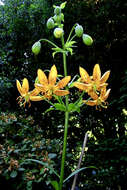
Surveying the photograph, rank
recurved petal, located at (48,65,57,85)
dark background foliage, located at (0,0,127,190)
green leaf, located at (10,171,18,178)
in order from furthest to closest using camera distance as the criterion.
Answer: dark background foliage, located at (0,0,127,190), green leaf, located at (10,171,18,178), recurved petal, located at (48,65,57,85)

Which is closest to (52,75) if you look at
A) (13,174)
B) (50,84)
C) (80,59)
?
(50,84)

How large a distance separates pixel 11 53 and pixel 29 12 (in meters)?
0.74

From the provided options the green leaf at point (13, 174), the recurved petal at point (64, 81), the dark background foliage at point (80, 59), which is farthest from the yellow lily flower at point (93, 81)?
the dark background foliage at point (80, 59)

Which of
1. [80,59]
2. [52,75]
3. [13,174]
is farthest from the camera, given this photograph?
[80,59]

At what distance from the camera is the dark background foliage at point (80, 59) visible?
2730 millimetres

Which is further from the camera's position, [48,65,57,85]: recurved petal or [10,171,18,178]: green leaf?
[10,171,18,178]: green leaf

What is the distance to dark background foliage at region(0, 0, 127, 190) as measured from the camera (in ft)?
8.96

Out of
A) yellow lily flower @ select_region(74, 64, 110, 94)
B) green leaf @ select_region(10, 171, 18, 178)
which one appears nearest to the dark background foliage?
green leaf @ select_region(10, 171, 18, 178)

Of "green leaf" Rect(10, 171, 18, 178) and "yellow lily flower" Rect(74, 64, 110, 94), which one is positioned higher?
"yellow lily flower" Rect(74, 64, 110, 94)

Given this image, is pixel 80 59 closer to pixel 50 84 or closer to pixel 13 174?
pixel 13 174

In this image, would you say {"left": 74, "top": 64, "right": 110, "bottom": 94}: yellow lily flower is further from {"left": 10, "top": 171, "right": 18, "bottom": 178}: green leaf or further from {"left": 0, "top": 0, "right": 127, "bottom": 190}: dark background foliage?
{"left": 0, "top": 0, "right": 127, "bottom": 190}: dark background foliage

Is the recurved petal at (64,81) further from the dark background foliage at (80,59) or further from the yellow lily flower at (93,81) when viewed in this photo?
the dark background foliage at (80,59)

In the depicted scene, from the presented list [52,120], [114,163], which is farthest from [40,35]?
[114,163]

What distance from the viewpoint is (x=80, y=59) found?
9.70 feet
